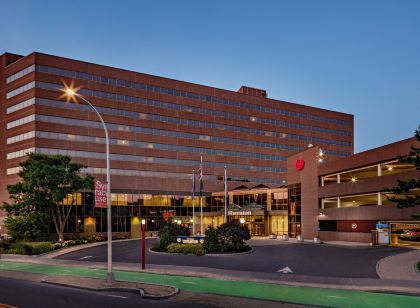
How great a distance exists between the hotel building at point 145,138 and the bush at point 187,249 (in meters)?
28.7

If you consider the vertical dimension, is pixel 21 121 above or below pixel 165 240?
above

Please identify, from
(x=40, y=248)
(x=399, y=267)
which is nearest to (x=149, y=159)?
(x=40, y=248)

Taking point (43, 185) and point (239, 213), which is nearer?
point (43, 185)

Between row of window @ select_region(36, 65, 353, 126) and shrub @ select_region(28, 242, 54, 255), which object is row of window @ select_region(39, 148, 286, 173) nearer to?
row of window @ select_region(36, 65, 353, 126)

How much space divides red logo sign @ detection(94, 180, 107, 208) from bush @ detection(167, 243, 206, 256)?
53.0ft

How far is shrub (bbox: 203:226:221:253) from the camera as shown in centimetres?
3922

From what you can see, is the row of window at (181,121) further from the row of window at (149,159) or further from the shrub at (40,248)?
the shrub at (40,248)

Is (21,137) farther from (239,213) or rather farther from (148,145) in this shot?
(239,213)

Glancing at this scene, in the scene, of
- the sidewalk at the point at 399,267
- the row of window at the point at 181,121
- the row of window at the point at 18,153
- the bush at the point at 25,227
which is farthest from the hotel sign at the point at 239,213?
the sidewalk at the point at 399,267

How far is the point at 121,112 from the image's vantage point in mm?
83125

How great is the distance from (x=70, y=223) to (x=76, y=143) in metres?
14.6

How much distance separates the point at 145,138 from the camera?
85.4 meters

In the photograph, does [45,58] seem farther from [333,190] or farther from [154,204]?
[333,190]

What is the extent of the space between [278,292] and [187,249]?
62.4 feet
